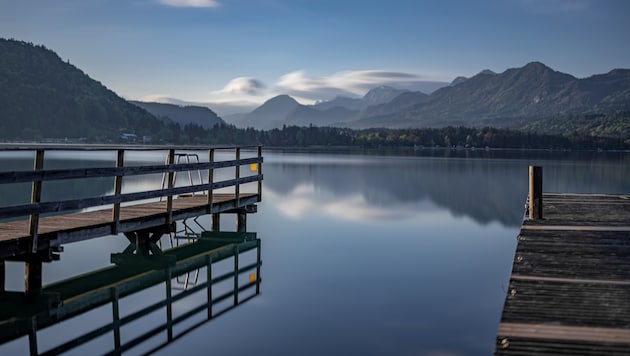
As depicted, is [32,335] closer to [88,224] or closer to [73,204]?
[73,204]

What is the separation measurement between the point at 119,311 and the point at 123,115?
172m

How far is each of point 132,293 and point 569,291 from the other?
6.25 m

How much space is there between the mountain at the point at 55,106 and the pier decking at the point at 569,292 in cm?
15001

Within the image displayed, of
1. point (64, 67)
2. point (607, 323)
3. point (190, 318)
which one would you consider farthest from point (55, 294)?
point (64, 67)

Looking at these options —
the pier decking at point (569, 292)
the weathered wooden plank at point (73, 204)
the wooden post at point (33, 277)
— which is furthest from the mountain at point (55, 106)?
the pier decking at point (569, 292)

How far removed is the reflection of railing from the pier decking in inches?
162

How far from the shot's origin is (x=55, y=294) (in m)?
9.89

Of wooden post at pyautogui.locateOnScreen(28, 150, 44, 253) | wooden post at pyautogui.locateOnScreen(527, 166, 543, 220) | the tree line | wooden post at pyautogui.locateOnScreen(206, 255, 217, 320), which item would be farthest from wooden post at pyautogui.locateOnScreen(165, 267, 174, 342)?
the tree line

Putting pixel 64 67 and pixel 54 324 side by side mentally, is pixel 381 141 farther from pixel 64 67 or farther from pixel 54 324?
pixel 54 324

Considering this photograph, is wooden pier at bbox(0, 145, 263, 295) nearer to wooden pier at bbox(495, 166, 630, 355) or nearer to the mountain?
wooden pier at bbox(495, 166, 630, 355)

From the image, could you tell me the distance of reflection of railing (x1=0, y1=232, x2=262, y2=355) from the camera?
8.17 m

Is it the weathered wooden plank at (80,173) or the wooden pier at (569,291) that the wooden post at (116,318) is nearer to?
the weathered wooden plank at (80,173)

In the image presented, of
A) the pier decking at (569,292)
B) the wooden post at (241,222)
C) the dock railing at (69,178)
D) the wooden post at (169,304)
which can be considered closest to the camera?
the pier decking at (569,292)

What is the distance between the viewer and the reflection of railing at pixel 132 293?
322 inches
